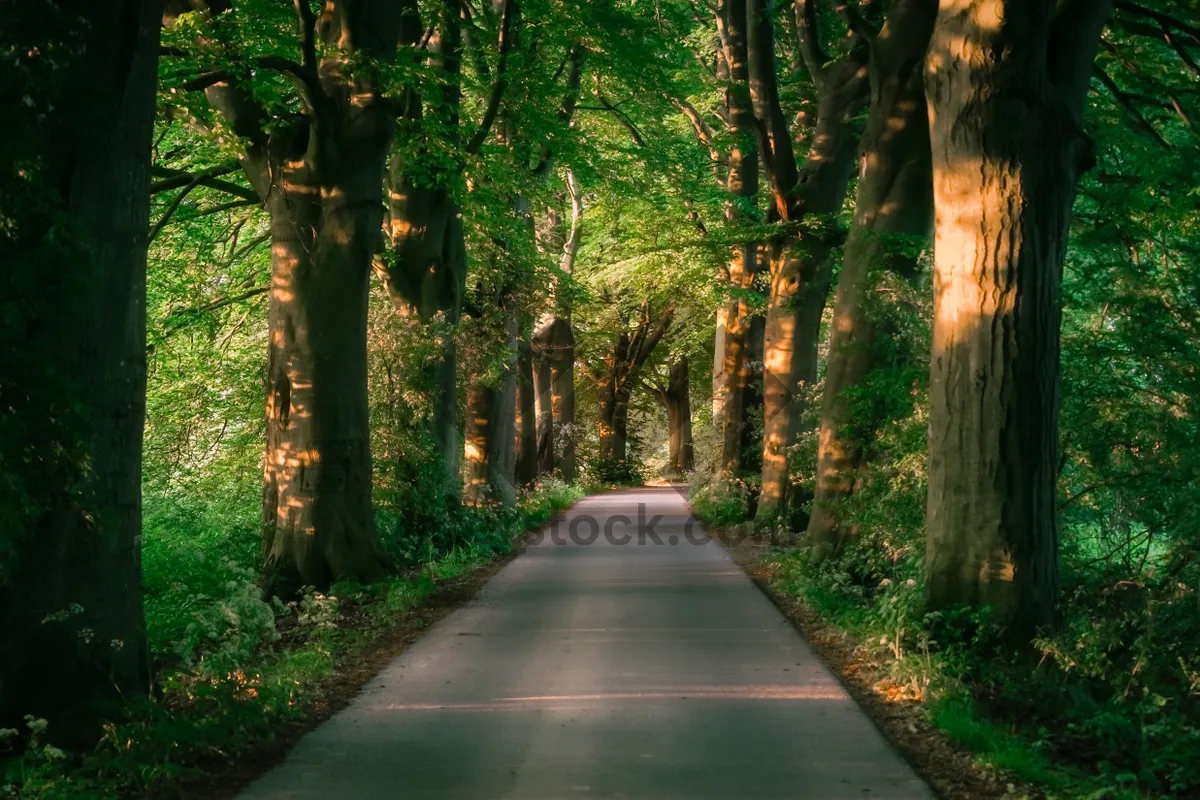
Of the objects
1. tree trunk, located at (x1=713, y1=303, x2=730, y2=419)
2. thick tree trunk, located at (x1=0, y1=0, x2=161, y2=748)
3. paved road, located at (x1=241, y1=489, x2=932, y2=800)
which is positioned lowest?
paved road, located at (x1=241, y1=489, x2=932, y2=800)

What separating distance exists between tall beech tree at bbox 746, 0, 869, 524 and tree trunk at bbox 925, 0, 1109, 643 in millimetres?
8792

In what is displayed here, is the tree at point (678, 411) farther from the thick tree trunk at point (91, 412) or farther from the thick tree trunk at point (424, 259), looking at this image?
the thick tree trunk at point (91, 412)

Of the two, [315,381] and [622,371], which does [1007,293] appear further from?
[622,371]

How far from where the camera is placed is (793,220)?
67.5 ft

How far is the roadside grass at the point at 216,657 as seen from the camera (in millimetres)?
6637

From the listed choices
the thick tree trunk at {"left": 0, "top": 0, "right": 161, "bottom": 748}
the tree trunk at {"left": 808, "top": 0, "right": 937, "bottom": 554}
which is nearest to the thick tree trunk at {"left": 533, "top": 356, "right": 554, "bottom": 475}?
the tree trunk at {"left": 808, "top": 0, "right": 937, "bottom": 554}

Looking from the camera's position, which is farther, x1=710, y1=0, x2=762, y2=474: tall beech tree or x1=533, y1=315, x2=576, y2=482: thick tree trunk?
x1=533, y1=315, x2=576, y2=482: thick tree trunk

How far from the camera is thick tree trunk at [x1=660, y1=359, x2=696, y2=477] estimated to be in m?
53.5

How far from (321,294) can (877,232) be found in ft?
22.0

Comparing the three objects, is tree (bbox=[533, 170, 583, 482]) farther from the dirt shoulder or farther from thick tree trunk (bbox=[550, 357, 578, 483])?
the dirt shoulder

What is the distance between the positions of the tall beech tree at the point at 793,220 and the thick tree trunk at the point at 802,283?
0.05 feet

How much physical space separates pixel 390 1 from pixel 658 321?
37.2m

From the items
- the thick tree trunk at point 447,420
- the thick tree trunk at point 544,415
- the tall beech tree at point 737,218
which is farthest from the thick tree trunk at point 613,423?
A: the thick tree trunk at point 447,420

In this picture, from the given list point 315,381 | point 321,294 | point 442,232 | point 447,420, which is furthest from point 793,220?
point 315,381
